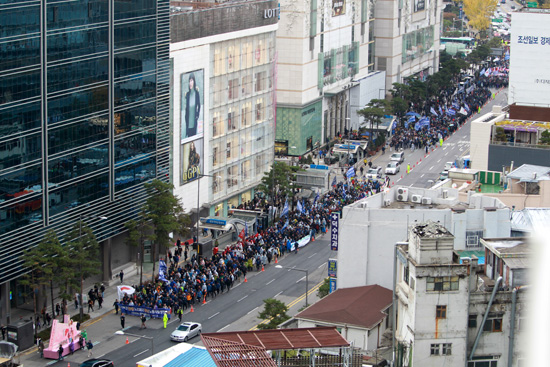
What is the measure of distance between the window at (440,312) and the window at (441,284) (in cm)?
91

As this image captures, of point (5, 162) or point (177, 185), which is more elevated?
point (5, 162)

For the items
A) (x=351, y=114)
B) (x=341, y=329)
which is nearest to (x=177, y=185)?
(x=341, y=329)

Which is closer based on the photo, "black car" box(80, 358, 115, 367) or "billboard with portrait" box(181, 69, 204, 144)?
"black car" box(80, 358, 115, 367)

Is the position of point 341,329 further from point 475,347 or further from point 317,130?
point 317,130

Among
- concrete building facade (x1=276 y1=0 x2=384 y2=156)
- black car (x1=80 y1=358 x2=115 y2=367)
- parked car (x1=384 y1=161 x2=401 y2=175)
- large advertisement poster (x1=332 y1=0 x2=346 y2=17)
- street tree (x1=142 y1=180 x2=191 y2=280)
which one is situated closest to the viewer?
black car (x1=80 y1=358 x2=115 y2=367)

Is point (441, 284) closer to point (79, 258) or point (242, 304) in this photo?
point (79, 258)

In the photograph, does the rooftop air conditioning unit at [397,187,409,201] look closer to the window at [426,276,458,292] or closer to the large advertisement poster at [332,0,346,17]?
the window at [426,276,458,292]

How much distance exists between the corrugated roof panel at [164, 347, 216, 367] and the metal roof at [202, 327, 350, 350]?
41.0 ft

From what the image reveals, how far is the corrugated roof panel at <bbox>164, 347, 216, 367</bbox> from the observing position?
6081 cm

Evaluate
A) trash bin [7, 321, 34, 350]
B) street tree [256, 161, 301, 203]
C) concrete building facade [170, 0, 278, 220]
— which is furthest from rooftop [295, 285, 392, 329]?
street tree [256, 161, 301, 203]

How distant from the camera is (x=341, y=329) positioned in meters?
61.8

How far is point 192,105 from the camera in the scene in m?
101

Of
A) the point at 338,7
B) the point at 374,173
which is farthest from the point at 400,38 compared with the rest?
the point at 374,173

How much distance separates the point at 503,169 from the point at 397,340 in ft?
139
